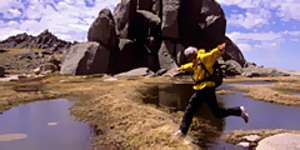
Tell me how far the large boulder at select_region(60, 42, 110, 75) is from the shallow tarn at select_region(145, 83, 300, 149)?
25.2 m

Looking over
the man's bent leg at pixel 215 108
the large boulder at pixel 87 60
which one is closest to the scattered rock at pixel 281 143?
the man's bent leg at pixel 215 108

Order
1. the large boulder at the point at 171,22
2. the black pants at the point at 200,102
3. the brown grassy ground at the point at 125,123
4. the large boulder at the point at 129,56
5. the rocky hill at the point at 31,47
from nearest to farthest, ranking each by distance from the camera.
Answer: the black pants at the point at 200,102 < the brown grassy ground at the point at 125,123 < the large boulder at the point at 171,22 < the large boulder at the point at 129,56 < the rocky hill at the point at 31,47

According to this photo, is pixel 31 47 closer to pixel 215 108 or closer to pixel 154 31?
pixel 154 31

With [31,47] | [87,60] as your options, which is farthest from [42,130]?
[31,47]

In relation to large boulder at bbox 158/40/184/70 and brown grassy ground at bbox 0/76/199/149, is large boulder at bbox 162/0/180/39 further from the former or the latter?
brown grassy ground at bbox 0/76/199/149

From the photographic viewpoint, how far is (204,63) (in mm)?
12312

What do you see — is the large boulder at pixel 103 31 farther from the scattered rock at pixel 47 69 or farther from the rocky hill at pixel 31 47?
the rocky hill at pixel 31 47

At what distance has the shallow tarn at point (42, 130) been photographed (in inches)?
623

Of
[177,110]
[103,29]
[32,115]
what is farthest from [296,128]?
[103,29]

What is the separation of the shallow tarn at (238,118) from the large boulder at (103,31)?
92.9 ft

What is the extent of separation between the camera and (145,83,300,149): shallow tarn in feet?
57.8

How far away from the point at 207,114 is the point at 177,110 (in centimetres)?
222

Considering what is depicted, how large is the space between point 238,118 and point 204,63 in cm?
922

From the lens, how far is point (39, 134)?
17.9 m
